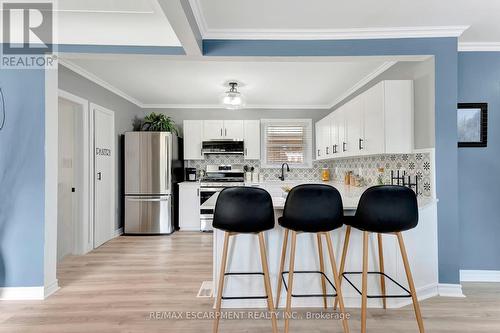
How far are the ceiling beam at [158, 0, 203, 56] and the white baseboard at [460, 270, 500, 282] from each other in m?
3.45

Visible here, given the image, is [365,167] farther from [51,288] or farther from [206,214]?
[51,288]

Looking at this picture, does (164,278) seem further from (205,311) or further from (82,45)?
(82,45)

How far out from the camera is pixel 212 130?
212 inches

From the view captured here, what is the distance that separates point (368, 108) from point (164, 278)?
2.87 meters

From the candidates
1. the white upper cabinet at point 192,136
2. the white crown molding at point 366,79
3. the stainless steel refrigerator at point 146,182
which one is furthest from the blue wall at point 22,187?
the white crown molding at point 366,79

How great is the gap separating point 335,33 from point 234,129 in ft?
10.1

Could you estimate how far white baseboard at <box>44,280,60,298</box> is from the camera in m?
2.55

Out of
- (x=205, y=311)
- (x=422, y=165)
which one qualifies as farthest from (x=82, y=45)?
(x=422, y=165)

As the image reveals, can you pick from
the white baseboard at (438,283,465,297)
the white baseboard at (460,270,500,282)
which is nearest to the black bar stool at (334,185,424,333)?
the white baseboard at (438,283,465,297)

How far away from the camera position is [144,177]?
15.4 ft

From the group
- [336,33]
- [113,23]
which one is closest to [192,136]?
[113,23]

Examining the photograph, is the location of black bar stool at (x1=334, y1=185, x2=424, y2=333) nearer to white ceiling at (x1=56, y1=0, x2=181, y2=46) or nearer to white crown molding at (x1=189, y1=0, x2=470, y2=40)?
white crown molding at (x1=189, y1=0, x2=470, y2=40)

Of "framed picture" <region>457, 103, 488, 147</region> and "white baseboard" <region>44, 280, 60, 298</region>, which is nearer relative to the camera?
"white baseboard" <region>44, 280, 60, 298</region>

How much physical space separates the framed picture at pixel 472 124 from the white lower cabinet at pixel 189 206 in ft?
12.9
